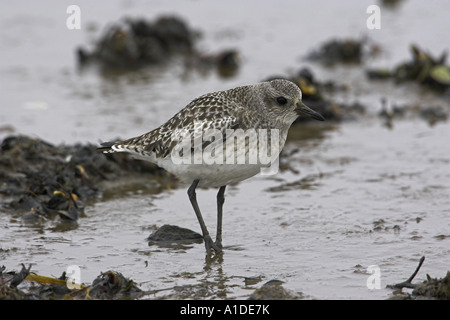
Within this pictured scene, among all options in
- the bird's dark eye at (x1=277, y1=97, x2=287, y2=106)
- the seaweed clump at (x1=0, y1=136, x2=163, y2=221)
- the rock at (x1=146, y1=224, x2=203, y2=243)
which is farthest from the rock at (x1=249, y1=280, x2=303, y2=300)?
the seaweed clump at (x1=0, y1=136, x2=163, y2=221)

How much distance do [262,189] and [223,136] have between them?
204 cm

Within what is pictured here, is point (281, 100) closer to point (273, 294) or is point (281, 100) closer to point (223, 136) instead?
point (223, 136)

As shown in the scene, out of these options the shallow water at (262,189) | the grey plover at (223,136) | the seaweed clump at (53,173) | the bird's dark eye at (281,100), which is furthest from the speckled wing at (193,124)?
the seaweed clump at (53,173)

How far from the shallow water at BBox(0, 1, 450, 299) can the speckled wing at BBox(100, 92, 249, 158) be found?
0.84 meters

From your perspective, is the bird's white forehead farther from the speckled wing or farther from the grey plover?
the speckled wing

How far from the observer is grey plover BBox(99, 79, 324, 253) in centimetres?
633

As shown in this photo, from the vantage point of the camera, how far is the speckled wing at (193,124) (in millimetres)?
6480

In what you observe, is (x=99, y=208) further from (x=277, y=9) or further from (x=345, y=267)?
(x=277, y=9)

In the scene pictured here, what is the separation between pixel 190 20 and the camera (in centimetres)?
1584

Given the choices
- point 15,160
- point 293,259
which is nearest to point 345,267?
point 293,259

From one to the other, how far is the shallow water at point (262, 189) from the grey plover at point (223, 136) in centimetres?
70

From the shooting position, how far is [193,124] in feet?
21.6

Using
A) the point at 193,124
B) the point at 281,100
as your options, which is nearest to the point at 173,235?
the point at 193,124

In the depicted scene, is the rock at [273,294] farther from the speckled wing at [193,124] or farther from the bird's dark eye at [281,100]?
the bird's dark eye at [281,100]
